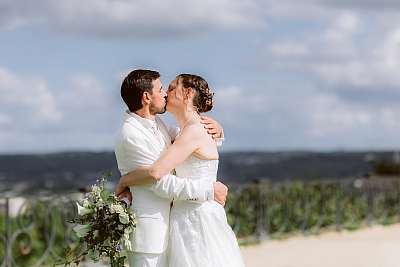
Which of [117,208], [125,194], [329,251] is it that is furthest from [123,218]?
[329,251]

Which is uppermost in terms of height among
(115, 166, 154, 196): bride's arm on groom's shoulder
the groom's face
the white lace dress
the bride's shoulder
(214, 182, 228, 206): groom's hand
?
the groom's face

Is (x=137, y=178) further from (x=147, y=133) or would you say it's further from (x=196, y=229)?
(x=196, y=229)

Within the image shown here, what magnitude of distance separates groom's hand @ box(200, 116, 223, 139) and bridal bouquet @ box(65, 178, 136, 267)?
708 mm

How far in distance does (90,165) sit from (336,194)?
3194 inches

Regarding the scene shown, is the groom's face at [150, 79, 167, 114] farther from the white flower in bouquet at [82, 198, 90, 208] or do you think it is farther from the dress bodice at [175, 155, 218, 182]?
the white flower in bouquet at [82, 198, 90, 208]

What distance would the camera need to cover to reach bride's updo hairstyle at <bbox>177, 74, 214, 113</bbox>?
281 inches

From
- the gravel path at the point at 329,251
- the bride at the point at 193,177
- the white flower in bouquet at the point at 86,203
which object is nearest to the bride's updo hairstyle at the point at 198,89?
the bride at the point at 193,177

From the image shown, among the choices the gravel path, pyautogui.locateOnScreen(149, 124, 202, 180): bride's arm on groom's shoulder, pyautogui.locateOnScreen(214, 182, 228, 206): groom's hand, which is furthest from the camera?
the gravel path

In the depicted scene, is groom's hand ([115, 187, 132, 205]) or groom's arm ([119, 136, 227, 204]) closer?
groom's arm ([119, 136, 227, 204])

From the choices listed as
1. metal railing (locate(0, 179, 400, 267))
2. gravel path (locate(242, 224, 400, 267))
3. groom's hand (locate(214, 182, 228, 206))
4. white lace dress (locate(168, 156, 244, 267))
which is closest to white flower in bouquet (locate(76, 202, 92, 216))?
white lace dress (locate(168, 156, 244, 267))

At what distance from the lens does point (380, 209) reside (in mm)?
20781

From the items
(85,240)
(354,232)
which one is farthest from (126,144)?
(354,232)

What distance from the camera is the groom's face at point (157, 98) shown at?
7.07 meters

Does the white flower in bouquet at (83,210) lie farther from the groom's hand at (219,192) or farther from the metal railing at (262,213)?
the metal railing at (262,213)
